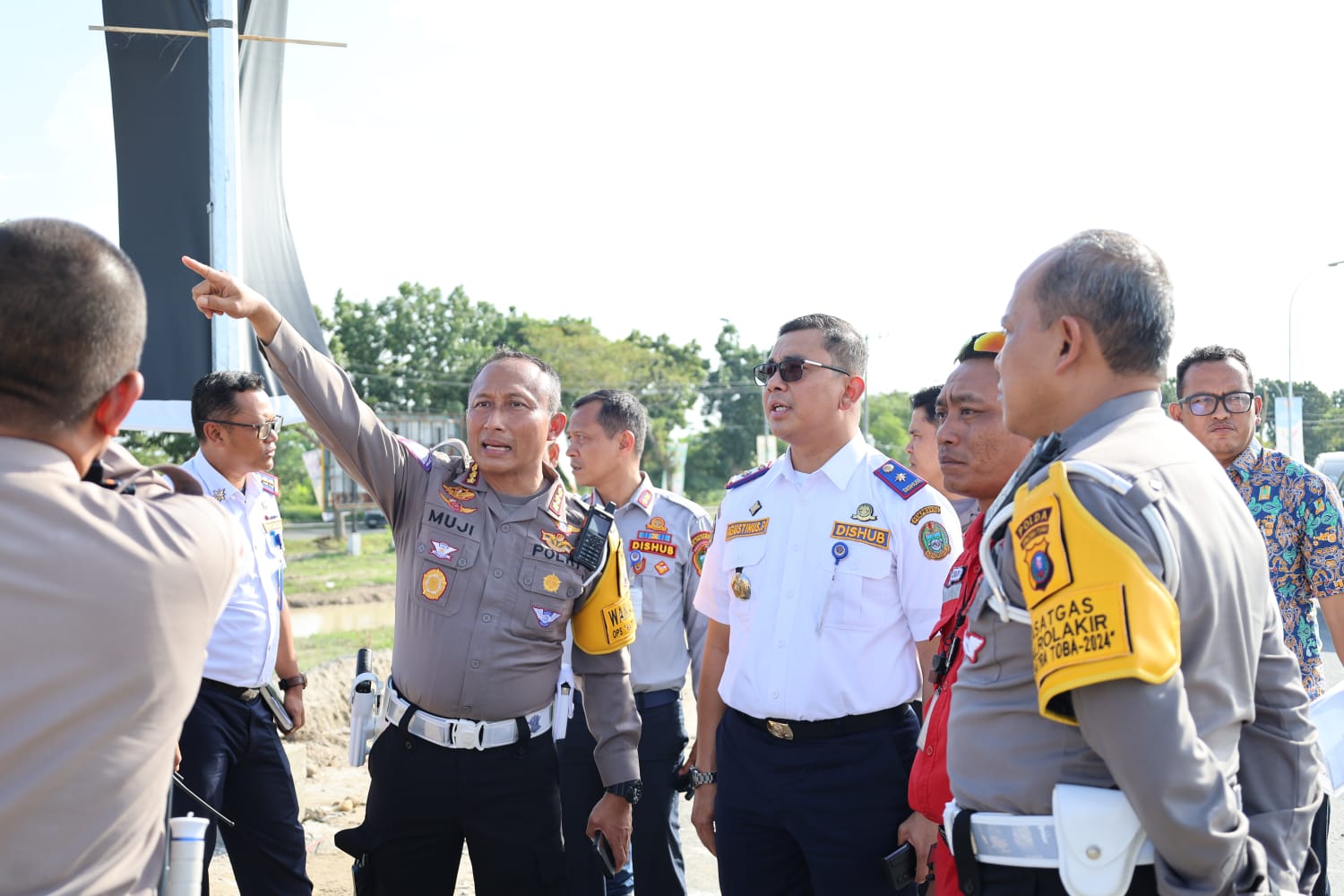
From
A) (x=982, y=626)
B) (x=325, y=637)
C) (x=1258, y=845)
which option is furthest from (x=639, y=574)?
(x=325, y=637)

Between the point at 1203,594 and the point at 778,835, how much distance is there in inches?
76.6

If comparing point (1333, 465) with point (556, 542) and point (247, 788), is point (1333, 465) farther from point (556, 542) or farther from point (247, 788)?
point (247, 788)

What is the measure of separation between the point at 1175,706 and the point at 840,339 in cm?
224

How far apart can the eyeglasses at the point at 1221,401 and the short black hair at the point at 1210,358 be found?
0.36 ft

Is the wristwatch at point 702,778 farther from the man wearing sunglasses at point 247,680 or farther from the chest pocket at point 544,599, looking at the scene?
the man wearing sunglasses at point 247,680

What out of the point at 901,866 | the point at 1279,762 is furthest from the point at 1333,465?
the point at 1279,762

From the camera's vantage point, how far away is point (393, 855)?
3307mm

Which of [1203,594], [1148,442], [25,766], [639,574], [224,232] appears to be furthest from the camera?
[224,232]

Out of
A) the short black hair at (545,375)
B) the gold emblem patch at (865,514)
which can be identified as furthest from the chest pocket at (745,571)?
the short black hair at (545,375)

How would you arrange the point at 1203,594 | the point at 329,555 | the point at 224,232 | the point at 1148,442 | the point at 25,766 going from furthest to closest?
the point at 329,555 < the point at 224,232 < the point at 1148,442 < the point at 1203,594 < the point at 25,766

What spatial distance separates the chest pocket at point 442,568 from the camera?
135 inches

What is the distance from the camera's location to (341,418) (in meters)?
3.16

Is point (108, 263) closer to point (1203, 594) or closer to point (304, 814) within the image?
point (1203, 594)

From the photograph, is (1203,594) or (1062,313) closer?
(1203,594)
